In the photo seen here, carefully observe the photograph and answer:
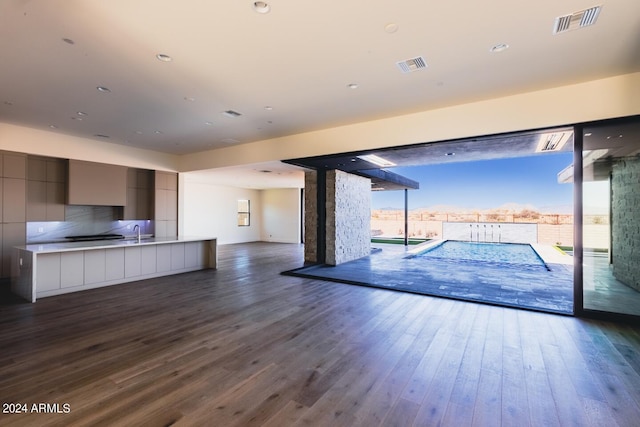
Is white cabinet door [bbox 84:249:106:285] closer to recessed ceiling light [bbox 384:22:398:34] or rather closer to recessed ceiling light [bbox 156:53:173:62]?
recessed ceiling light [bbox 156:53:173:62]

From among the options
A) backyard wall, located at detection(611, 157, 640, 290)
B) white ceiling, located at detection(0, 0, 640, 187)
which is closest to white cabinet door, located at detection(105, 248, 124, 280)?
white ceiling, located at detection(0, 0, 640, 187)

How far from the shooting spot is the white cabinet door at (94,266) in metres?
5.34

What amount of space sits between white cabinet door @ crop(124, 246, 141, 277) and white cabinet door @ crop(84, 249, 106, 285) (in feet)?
1.26

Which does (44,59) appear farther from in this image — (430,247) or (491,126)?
(430,247)

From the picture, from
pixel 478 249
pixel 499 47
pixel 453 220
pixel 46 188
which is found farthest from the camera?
pixel 453 220

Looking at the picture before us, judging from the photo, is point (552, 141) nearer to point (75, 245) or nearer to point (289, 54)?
point (289, 54)

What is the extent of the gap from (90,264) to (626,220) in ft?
27.1

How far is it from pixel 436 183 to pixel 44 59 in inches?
634

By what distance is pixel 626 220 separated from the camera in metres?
3.84

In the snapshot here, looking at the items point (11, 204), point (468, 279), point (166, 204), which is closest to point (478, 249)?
point (468, 279)

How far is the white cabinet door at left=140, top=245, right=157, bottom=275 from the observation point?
20.3 ft

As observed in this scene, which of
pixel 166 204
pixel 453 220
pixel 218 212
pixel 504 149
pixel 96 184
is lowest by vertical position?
pixel 453 220

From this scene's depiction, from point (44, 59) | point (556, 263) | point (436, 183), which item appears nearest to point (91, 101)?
point (44, 59)

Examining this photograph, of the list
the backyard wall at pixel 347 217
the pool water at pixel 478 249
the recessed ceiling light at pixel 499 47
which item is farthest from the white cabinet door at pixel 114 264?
the pool water at pixel 478 249
